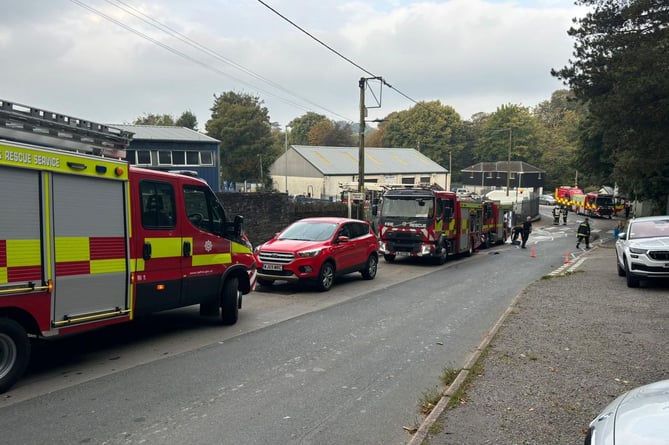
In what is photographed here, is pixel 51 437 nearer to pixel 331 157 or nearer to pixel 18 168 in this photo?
pixel 18 168

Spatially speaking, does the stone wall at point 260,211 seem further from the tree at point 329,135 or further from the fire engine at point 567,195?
the tree at point 329,135

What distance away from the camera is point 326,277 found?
1365 cm

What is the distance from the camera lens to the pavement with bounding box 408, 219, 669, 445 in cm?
502

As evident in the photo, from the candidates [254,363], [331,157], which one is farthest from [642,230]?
[331,157]

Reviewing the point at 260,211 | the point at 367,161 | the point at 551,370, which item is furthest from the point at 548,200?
the point at 551,370

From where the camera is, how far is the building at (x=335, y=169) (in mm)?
58750

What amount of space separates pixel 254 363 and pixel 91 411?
2241mm

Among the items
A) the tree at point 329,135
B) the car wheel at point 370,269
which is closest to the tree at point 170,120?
the tree at point 329,135

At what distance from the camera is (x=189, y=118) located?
3051 inches

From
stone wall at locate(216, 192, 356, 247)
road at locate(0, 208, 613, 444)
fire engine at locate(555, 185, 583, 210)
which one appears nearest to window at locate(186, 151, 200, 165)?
stone wall at locate(216, 192, 356, 247)

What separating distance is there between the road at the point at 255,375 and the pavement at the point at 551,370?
0.47 m

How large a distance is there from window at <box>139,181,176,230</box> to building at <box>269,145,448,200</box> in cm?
4603

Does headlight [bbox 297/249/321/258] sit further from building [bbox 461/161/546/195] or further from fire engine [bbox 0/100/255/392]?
building [bbox 461/161/546/195]

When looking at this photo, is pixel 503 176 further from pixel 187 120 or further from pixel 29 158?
pixel 29 158
